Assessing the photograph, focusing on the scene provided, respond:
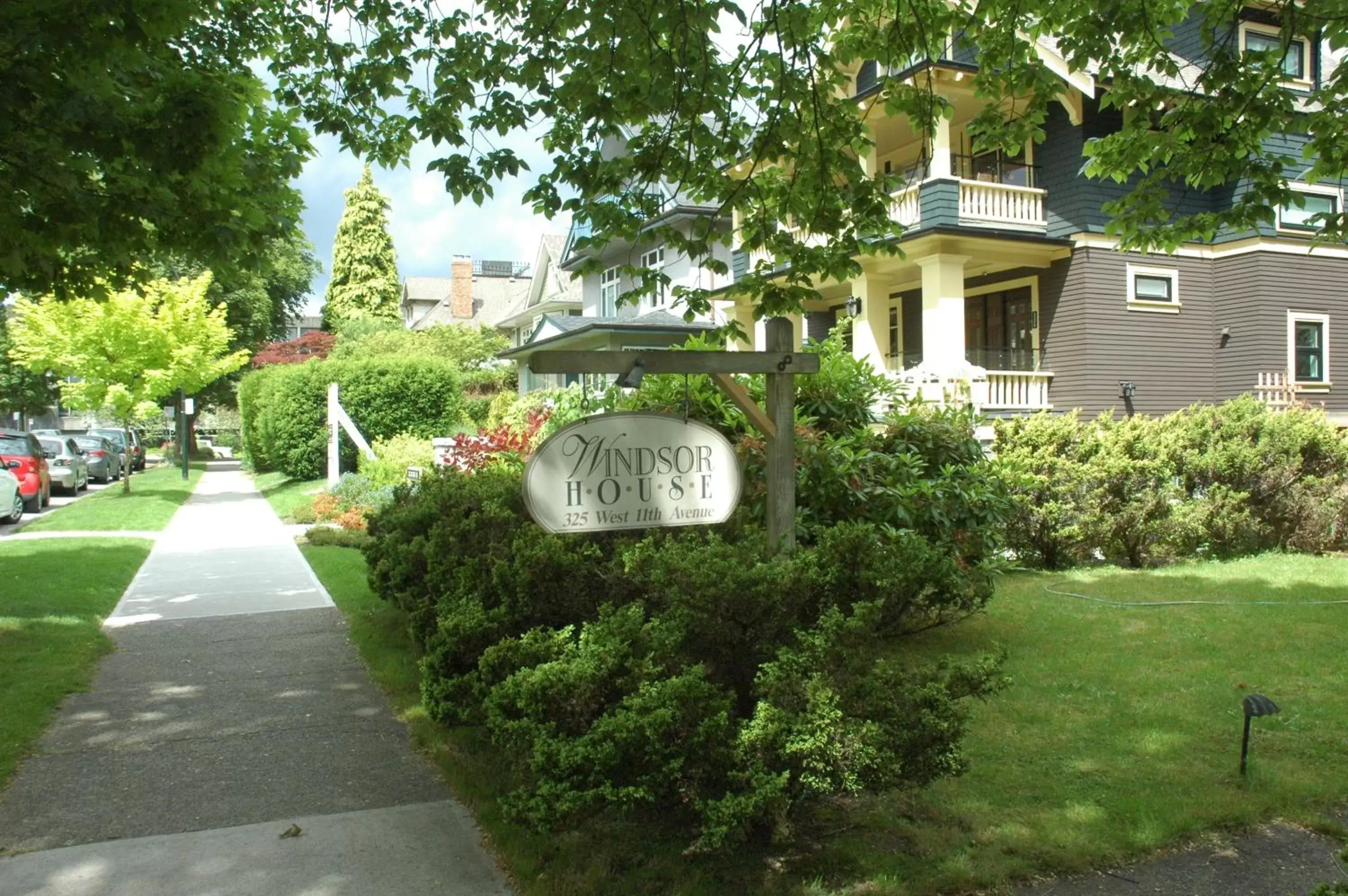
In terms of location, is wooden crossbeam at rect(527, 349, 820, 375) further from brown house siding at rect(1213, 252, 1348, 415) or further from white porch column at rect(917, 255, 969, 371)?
brown house siding at rect(1213, 252, 1348, 415)

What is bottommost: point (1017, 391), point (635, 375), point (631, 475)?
point (631, 475)

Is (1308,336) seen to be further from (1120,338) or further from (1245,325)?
(1120,338)

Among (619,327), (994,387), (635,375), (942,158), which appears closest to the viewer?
(635,375)

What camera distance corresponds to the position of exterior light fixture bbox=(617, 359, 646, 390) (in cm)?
431

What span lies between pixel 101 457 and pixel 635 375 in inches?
1220

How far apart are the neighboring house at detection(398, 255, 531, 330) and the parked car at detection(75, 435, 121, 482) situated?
20.8 m

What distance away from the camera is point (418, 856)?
13.8 ft

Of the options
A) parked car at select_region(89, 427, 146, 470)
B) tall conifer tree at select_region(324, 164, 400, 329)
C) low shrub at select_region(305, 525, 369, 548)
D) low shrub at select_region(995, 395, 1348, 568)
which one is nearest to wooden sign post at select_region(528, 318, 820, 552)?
low shrub at select_region(995, 395, 1348, 568)

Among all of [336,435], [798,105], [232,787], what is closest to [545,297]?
[336,435]

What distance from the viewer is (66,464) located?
2491cm

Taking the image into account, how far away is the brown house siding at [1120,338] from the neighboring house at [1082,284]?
3 cm

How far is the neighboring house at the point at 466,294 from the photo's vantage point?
212 ft

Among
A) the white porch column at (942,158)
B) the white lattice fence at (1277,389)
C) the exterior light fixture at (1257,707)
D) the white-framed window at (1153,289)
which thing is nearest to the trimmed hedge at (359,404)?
the white porch column at (942,158)

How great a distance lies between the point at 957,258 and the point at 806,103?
12.0 metres
